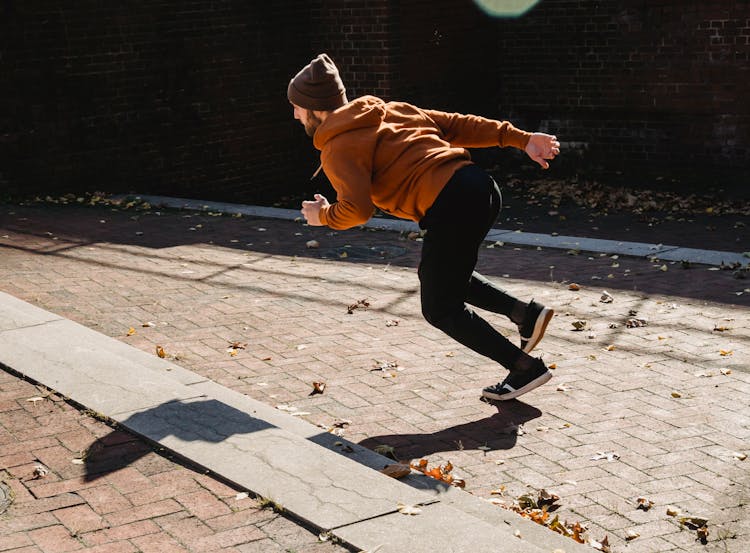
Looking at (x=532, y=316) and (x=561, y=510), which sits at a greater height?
(x=532, y=316)

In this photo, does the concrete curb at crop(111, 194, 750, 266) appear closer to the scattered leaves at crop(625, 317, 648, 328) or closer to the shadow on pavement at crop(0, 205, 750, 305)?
the shadow on pavement at crop(0, 205, 750, 305)

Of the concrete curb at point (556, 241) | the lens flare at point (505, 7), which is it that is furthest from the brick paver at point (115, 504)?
the lens flare at point (505, 7)

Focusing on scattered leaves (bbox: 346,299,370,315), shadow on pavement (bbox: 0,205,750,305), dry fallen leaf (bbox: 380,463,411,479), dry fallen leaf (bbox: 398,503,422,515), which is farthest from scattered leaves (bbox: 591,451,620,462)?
shadow on pavement (bbox: 0,205,750,305)

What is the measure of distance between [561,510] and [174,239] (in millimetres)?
6458

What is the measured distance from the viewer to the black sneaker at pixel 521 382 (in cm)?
553

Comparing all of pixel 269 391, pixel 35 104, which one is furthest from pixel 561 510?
pixel 35 104

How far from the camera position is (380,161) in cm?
507

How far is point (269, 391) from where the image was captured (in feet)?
18.9

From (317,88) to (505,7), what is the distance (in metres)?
10.6

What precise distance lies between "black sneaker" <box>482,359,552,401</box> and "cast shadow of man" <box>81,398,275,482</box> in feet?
4.34

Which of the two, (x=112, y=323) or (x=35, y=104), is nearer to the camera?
(x=112, y=323)

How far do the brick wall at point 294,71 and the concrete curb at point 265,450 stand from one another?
20.2 feet

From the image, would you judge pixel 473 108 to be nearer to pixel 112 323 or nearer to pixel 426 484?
pixel 112 323

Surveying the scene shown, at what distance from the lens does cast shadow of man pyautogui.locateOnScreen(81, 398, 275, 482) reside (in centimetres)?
455
